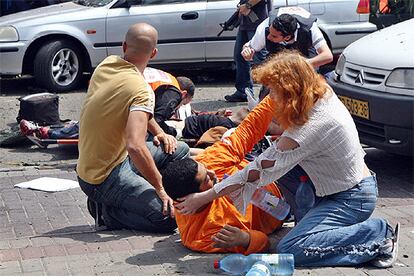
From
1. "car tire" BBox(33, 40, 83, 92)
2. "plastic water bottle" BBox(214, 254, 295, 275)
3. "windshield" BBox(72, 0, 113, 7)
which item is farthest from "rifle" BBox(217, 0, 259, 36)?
"plastic water bottle" BBox(214, 254, 295, 275)

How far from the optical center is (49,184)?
7.03 metres

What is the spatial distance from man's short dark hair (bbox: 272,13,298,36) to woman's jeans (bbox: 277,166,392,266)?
7.95 feet

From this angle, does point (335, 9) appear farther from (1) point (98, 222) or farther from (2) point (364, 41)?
(1) point (98, 222)

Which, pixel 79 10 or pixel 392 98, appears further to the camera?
pixel 79 10

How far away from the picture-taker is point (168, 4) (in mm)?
11359

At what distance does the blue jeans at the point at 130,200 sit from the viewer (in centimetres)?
565

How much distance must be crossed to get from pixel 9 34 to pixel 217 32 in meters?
2.59

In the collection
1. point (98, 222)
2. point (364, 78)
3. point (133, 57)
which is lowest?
point (98, 222)

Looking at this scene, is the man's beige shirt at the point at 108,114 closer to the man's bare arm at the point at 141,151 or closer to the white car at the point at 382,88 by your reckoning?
the man's bare arm at the point at 141,151

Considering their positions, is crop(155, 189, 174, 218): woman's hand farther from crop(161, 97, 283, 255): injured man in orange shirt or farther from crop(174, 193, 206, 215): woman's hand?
crop(174, 193, 206, 215): woman's hand

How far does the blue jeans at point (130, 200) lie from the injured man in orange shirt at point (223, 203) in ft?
0.90

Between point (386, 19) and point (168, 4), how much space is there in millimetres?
2793

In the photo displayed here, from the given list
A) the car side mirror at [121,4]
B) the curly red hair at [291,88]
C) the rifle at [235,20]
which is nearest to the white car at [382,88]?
the curly red hair at [291,88]

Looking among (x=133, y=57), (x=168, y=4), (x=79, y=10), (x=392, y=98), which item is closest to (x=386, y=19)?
(x=168, y=4)
